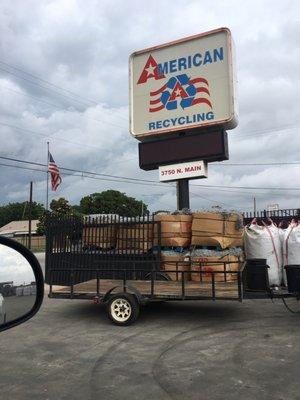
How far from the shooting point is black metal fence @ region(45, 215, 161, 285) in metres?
10.9

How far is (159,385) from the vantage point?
5477mm

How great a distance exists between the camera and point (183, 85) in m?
17.6

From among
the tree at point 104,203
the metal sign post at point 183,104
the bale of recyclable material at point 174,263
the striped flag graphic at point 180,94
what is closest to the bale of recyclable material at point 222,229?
the bale of recyclable material at point 174,263

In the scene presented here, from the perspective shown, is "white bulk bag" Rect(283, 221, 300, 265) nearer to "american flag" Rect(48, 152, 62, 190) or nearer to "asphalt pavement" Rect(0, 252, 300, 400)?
"asphalt pavement" Rect(0, 252, 300, 400)

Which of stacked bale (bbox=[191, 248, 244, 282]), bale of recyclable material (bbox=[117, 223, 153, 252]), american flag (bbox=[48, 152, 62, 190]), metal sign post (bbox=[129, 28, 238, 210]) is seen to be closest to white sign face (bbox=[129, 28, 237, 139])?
metal sign post (bbox=[129, 28, 238, 210])

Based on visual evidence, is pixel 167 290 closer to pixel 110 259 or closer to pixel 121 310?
pixel 121 310

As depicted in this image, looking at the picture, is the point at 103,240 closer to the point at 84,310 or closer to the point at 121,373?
the point at 84,310

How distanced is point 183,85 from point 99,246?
8.67m

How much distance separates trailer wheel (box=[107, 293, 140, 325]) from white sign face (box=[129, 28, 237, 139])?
9.50 meters

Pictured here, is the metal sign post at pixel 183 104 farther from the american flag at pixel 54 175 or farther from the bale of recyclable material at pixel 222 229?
the american flag at pixel 54 175

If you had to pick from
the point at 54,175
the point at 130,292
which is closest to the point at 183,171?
the point at 130,292

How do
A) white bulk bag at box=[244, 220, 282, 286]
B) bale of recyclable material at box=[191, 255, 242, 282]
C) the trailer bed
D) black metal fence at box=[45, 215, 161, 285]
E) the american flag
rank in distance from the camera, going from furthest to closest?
1. the american flag
2. black metal fence at box=[45, 215, 161, 285]
3. bale of recyclable material at box=[191, 255, 242, 282]
4. white bulk bag at box=[244, 220, 282, 286]
5. the trailer bed

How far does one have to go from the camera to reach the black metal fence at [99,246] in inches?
430

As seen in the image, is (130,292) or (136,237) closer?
(130,292)
